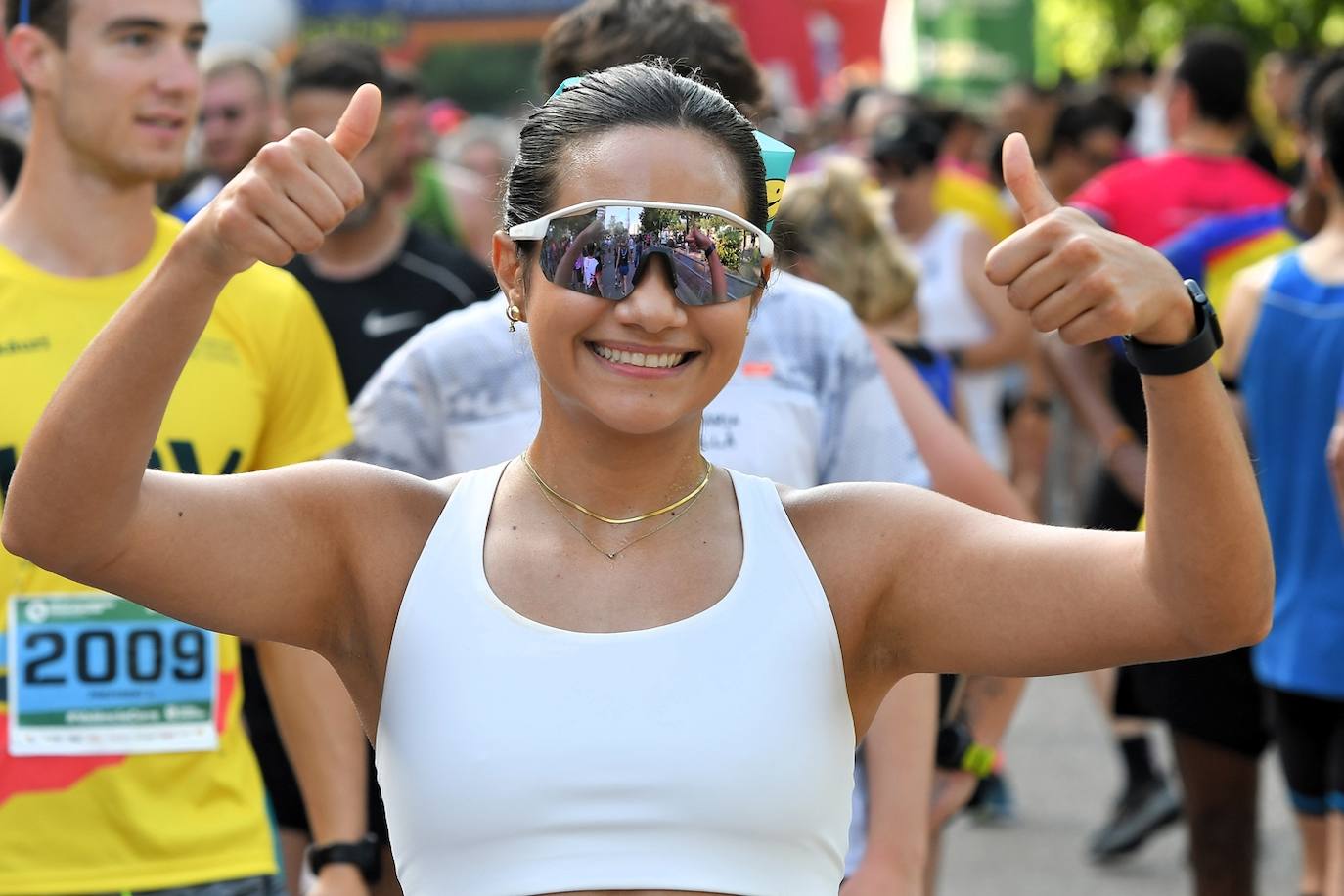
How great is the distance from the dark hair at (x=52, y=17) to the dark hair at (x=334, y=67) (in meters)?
→ 2.09

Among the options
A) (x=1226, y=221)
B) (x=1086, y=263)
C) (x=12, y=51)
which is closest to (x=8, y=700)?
(x=12, y=51)

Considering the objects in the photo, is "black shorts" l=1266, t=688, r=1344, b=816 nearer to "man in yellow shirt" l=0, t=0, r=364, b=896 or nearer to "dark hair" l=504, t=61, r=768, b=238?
"man in yellow shirt" l=0, t=0, r=364, b=896

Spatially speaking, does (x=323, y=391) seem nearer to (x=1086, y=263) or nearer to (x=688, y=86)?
(x=688, y=86)

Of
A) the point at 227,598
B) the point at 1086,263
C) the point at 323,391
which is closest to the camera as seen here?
the point at 1086,263

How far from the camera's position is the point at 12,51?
3.95 metres

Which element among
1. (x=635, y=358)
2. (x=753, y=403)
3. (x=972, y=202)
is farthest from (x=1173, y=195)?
(x=635, y=358)

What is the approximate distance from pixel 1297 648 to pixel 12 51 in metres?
3.12

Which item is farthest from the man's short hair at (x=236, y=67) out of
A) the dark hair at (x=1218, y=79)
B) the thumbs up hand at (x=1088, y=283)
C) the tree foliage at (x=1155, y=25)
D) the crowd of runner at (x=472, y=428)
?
the tree foliage at (x=1155, y=25)

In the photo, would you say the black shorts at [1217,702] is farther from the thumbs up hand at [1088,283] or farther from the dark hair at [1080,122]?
the dark hair at [1080,122]

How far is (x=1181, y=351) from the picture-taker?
219 centimetres

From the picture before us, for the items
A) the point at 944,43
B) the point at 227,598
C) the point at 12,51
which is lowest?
the point at 944,43

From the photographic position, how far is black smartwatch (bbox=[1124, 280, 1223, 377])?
7.18ft

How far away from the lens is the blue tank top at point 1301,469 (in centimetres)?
495

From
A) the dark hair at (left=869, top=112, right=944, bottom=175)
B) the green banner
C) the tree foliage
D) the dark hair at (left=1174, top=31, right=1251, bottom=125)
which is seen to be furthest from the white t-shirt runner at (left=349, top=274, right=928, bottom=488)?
the tree foliage
